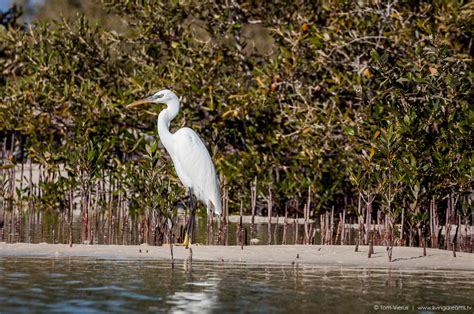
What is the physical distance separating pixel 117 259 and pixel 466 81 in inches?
238

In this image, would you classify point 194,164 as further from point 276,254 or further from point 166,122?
point 276,254

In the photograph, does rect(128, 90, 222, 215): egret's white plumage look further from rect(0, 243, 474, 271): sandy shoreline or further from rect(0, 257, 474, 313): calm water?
rect(0, 257, 474, 313): calm water

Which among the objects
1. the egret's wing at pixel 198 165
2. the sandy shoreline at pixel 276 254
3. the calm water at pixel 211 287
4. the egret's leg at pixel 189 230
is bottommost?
the calm water at pixel 211 287

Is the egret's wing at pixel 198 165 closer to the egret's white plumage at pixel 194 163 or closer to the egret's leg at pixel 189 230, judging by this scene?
the egret's white plumage at pixel 194 163

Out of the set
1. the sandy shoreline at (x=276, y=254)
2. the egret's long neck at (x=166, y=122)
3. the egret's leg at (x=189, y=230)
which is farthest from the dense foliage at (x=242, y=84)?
the sandy shoreline at (x=276, y=254)

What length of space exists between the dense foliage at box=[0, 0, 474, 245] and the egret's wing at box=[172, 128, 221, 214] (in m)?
2.62

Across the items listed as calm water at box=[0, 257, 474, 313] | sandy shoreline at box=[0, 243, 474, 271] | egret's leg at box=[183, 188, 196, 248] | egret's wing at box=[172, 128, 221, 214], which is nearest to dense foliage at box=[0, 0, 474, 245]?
egret's wing at box=[172, 128, 221, 214]

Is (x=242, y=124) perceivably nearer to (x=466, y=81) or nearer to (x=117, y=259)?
(x=466, y=81)

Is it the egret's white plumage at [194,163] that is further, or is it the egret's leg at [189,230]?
the egret's white plumage at [194,163]

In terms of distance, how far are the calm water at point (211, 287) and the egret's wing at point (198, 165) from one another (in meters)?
3.23

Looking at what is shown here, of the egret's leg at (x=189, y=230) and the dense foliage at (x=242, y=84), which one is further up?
the dense foliage at (x=242, y=84)

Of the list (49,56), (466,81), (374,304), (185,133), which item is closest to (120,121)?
(49,56)

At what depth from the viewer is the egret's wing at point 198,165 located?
46.3ft

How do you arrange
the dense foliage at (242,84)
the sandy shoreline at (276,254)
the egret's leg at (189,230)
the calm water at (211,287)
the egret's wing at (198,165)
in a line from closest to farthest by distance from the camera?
the calm water at (211,287) < the sandy shoreline at (276,254) < the egret's leg at (189,230) < the egret's wing at (198,165) < the dense foliage at (242,84)
